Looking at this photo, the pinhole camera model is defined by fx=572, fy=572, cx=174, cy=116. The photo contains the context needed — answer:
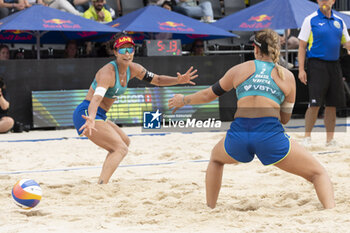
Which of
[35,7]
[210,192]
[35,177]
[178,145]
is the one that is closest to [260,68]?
[210,192]

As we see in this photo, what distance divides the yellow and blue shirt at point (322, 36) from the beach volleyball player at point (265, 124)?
3715 mm

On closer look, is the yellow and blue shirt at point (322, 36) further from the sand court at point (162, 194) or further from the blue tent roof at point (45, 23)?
the blue tent roof at point (45, 23)

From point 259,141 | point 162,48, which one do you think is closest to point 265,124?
point 259,141

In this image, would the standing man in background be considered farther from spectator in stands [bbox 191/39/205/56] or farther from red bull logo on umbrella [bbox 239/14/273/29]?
spectator in stands [bbox 191/39/205/56]

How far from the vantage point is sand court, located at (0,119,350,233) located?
3.72m

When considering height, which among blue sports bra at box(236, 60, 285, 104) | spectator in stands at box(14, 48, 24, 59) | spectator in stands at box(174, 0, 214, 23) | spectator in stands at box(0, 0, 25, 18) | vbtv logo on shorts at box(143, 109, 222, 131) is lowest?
vbtv logo on shorts at box(143, 109, 222, 131)

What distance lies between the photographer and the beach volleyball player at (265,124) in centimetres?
394

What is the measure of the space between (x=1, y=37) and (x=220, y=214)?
9.93 metres

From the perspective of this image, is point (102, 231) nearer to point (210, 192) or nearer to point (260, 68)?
point (210, 192)

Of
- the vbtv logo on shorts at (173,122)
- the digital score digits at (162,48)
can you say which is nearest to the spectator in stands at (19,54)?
the digital score digits at (162,48)

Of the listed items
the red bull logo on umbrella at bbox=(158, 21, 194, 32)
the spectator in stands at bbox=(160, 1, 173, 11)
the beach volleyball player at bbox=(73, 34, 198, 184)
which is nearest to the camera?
the beach volleyball player at bbox=(73, 34, 198, 184)

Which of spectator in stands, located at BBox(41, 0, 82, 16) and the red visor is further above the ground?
the red visor

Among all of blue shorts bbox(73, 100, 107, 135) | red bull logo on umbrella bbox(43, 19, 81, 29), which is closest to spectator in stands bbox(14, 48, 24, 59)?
red bull logo on umbrella bbox(43, 19, 81, 29)

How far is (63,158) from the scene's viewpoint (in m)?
7.41
